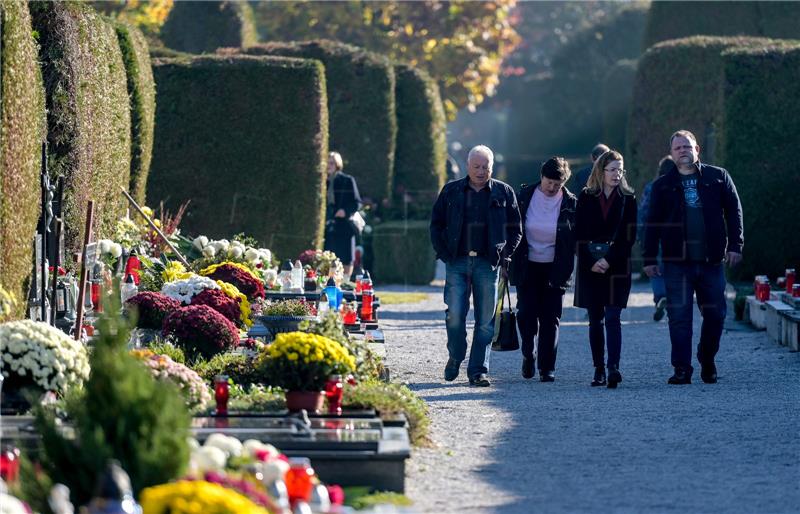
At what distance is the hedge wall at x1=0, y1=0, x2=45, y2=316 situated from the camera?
10.7m

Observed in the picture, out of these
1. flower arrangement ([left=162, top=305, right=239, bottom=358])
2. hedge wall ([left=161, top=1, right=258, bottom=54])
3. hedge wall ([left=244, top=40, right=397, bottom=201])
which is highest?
hedge wall ([left=161, top=1, right=258, bottom=54])

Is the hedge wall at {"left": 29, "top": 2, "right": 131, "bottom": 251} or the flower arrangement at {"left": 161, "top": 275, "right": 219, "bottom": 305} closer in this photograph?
the flower arrangement at {"left": 161, "top": 275, "right": 219, "bottom": 305}

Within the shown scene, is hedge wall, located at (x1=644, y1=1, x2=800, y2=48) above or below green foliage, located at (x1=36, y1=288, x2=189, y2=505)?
above

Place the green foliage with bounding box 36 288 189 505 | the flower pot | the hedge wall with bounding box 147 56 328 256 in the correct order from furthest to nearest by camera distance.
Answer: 1. the hedge wall with bounding box 147 56 328 256
2. the flower pot
3. the green foliage with bounding box 36 288 189 505

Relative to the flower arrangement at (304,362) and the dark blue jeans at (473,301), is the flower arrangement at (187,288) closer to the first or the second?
the dark blue jeans at (473,301)

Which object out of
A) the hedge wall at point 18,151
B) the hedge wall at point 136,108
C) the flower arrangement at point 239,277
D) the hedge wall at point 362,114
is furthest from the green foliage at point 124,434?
the hedge wall at point 362,114

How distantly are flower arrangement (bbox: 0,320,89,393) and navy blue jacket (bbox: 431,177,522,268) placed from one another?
13.1 feet

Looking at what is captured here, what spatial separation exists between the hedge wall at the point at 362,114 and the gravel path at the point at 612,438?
10565 millimetres

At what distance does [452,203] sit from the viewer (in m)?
12.4

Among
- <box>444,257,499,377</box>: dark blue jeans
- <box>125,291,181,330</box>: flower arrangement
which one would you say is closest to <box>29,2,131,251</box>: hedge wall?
<box>125,291,181,330</box>: flower arrangement

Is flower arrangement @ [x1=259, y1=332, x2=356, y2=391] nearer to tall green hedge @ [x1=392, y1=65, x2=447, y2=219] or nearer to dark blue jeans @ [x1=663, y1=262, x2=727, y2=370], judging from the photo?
dark blue jeans @ [x1=663, y1=262, x2=727, y2=370]

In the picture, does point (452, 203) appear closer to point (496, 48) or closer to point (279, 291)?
point (279, 291)

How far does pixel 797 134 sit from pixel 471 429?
36.7 feet

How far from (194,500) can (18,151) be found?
5788 millimetres
